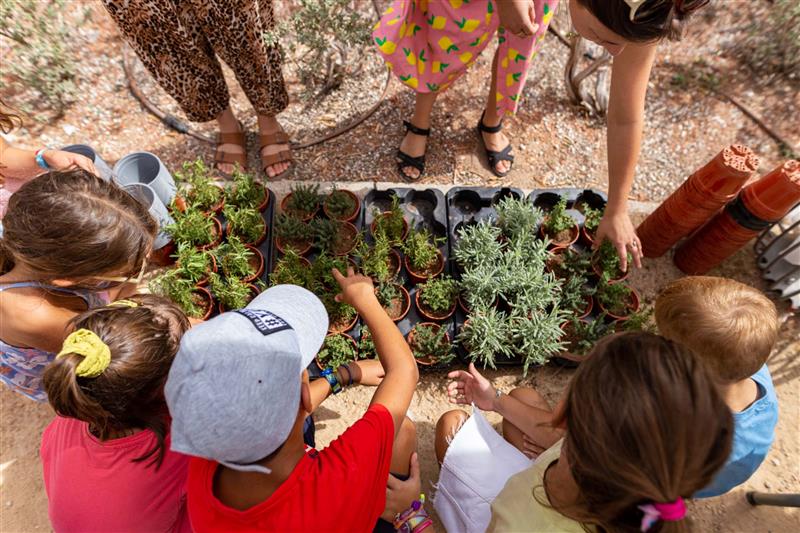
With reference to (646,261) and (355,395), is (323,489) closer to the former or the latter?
(355,395)

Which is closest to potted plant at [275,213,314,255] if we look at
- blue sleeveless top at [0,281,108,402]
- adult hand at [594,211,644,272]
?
blue sleeveless top at [0,281,108,402]

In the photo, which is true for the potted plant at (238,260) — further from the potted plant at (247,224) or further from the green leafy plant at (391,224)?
the green leafy plant at (391,224)

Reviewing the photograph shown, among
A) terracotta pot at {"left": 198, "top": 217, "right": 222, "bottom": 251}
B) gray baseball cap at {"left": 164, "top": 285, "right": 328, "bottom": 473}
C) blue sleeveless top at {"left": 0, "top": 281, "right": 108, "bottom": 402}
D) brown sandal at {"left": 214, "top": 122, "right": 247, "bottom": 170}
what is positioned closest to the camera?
Result: gray baseball cap at {"left": 164, "top": 285, "right": 328, "bottom": 473}

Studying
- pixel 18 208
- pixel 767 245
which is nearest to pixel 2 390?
pixel 18 208

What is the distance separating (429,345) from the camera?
7.20 ft

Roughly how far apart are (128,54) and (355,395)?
295 centimetres

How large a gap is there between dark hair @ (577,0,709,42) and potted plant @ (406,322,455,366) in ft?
4.58

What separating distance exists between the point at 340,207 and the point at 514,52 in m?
1.24

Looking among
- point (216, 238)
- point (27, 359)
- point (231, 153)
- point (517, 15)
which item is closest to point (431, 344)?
point (216, 238)

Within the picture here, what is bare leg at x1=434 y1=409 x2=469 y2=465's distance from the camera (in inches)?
78.1

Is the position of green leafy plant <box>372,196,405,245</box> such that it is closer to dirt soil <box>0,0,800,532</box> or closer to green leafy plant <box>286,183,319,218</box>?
green leafy plant <box>286,183,319,218</box>

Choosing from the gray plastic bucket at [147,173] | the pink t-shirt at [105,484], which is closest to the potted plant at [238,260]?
the gray plastic bucket at [147,173]

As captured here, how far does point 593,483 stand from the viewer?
1.06m

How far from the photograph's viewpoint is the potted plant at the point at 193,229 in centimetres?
234
